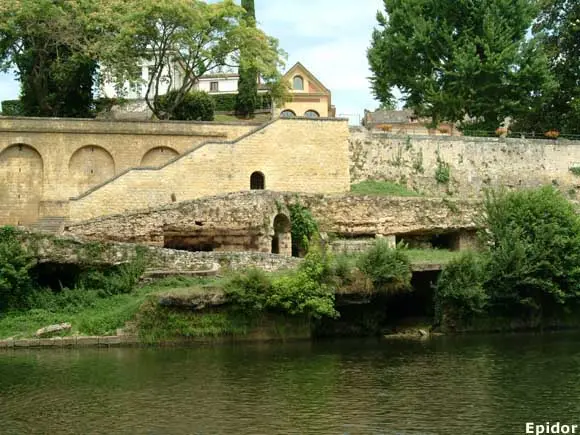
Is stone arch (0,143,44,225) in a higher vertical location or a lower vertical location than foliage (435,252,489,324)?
higher

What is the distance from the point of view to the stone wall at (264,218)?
32.3 m

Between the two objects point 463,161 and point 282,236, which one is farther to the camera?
point 463,161

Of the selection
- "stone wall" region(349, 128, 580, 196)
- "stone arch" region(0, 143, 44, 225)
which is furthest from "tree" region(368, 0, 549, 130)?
"stone arch" region(0, 143, 44, 225)

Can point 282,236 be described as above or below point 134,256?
above

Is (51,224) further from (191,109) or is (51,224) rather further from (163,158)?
(191,109)

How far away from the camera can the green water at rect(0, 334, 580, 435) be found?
16.4 meters

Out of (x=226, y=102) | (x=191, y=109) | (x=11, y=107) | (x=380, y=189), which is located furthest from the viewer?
(x=226, y=102)

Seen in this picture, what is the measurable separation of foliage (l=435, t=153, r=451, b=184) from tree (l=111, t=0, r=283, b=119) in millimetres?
9782

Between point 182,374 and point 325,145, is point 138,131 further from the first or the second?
point 182,374

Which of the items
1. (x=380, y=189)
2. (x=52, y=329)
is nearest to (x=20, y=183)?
(x=52, y=329)

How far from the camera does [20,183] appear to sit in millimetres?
37906

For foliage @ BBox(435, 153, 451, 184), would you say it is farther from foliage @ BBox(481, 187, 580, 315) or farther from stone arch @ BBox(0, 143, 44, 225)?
stone arch @ BBox(0, 143, 44, 225)

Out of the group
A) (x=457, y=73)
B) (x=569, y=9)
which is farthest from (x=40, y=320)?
(x=569, y=9)

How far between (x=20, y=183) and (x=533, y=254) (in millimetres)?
22466
